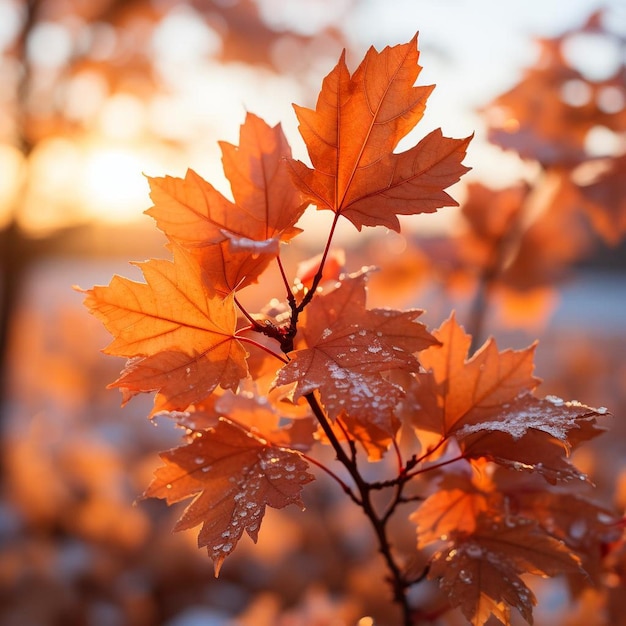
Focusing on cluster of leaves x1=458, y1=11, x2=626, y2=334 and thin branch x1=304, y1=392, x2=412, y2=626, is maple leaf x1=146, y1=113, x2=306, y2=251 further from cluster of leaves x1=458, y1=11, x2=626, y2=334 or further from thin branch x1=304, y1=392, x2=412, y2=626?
cluster of leaves x1=458, y1=11, x2=626, y2=334

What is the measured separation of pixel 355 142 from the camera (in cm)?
49

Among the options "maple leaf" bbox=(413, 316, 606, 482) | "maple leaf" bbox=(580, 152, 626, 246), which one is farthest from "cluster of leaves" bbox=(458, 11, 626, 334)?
"maple leaf" bbox=(413, 316, 606, 482)

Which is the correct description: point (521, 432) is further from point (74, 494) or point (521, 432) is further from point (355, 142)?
point (74, 494)

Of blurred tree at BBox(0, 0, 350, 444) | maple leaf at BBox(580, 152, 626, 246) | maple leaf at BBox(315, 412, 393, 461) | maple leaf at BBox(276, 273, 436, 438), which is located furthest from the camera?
blurred tree at BBox(0, 0, 350, 444)

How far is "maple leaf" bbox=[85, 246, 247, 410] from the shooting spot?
0.49 meters

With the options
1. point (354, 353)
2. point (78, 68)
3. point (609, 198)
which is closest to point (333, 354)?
point (354, 353)

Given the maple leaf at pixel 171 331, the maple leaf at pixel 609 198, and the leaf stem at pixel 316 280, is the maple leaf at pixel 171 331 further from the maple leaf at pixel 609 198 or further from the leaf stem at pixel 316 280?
the maple leaf at pixel 609 198

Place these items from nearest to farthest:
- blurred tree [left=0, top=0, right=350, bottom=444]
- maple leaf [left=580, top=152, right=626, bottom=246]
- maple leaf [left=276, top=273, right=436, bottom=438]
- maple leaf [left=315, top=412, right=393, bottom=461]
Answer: maple leaf [left=276, top=273, right=436, bottom=438] < maple leaf [left=315, top=412, right=393, bottom=461] < maple leaf [left=580, top=152, right=626, bottom=246] < blurred tree [left=0, top=0, right=350, bottom=444]

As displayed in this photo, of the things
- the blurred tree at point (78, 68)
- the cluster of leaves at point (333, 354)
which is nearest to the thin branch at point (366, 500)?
the cluster of leaves at point (333, 354)

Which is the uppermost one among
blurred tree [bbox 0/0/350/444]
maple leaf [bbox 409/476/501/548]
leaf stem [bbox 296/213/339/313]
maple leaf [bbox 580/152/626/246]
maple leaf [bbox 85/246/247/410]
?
blurred tree [bbox 0/0/350/444]

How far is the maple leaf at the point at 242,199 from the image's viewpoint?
495 millimetres

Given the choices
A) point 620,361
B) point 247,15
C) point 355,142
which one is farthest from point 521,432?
Result: point 620,361

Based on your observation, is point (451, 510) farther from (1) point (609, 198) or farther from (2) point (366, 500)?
(1) point (609, 198)

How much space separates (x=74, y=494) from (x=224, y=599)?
51.3 inches
